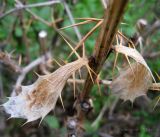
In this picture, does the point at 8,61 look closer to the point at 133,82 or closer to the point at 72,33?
the point at 133,82

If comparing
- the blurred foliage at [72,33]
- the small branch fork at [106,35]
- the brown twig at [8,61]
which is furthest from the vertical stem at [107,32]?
the blurred foliage at [72,33]

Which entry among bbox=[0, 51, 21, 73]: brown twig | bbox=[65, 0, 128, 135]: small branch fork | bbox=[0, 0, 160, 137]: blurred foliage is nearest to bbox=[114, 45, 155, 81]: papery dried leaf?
bbox=[65, 0, 128, 135]: small branch fork

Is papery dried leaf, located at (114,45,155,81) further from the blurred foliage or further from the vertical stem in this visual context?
the blurred foliage

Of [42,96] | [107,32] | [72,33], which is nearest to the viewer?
[107,32]

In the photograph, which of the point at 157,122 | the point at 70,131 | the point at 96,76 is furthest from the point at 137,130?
the point at 96,76

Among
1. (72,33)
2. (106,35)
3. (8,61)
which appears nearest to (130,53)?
(106,35)

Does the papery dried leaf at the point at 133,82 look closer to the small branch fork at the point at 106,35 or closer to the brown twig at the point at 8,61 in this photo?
the small branch fork at the point at 106,35

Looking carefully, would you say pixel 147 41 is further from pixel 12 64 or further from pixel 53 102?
pixel 53 102
